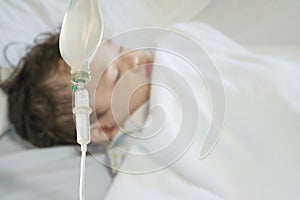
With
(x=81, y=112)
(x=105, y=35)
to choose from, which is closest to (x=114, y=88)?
(x=105, y=35)

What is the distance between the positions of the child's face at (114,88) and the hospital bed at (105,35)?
0.07 m

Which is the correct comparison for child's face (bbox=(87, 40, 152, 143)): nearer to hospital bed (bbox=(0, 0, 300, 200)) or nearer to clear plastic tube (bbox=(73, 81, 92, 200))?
hospital bed (bbox=(0, 0, 300, 200))

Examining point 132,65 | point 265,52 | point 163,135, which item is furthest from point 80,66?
point 265,52

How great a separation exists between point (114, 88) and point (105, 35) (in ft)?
0.90

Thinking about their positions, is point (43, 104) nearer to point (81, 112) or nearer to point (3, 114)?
point (3, 114)

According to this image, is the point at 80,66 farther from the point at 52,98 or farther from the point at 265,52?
the point at 265,52

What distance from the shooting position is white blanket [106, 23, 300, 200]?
77 centimetres

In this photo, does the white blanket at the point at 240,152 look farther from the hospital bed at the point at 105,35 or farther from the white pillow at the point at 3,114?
the white pillow at the point at 3,114

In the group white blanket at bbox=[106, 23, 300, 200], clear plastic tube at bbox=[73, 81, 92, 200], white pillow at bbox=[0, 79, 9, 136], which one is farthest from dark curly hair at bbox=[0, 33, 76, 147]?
clear plastic tube at bbox=[73, 81, 92, 200]

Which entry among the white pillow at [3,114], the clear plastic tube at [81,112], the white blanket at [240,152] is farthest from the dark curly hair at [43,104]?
the clear plastic tube at [81,112]

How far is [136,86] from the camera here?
975 millimetres

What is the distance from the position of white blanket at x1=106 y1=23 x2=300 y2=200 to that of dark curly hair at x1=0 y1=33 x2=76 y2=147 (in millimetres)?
187

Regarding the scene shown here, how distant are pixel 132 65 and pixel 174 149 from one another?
257 mm

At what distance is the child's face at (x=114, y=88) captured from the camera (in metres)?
0.93
